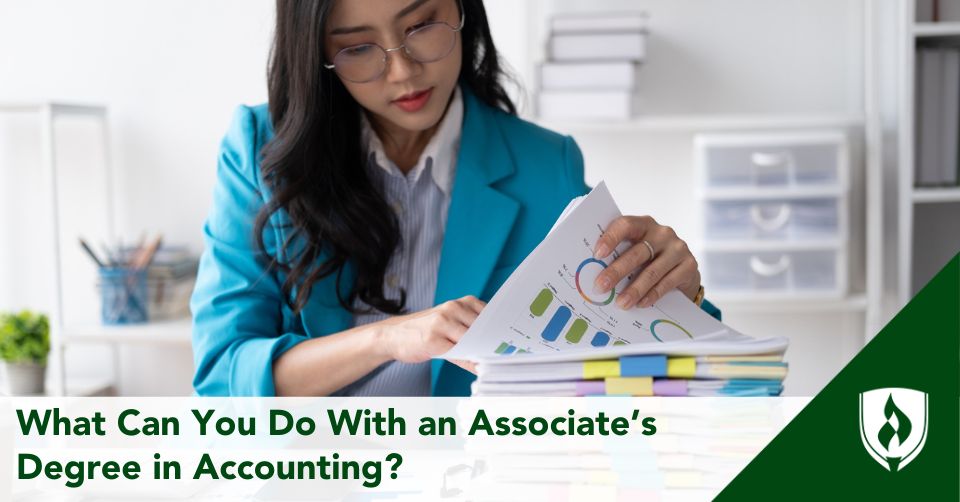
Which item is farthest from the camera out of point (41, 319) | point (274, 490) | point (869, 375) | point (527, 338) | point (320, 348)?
point (41, 319)

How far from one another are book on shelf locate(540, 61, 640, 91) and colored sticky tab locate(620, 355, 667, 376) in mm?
1683

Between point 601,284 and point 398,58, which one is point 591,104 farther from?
point 601,284

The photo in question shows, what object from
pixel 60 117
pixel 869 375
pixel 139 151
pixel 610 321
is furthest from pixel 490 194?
pixel 60 117

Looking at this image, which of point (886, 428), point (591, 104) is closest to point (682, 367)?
point (886, 428)

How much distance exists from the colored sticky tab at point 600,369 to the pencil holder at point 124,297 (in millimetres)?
2040

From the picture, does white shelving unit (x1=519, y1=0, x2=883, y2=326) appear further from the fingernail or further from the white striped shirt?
the fingernail

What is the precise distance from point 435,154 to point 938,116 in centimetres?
152

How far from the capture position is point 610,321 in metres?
0.98

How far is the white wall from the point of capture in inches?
103

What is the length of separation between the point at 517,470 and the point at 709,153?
5.83ft

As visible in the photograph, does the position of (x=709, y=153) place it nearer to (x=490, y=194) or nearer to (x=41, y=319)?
(x=490, y=194)

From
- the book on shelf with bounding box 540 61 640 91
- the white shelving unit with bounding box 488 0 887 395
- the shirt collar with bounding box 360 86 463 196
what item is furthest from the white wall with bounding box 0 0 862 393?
the shirt collar with bounding box 360 86 463 196

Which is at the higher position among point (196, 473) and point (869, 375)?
point (869, 375)

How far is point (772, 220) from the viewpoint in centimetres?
245
